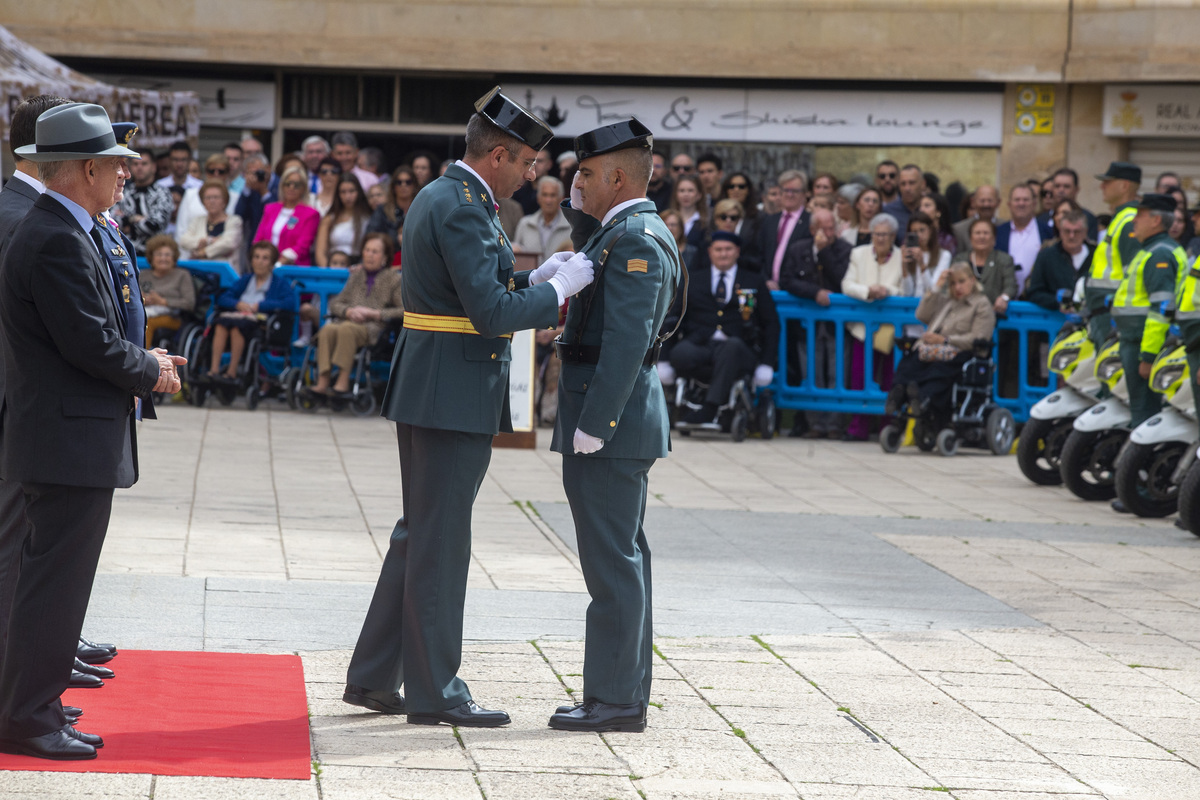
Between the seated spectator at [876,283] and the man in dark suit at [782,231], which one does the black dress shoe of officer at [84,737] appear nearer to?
the seated spectator at [876,283]

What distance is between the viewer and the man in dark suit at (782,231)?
14414 millimetres

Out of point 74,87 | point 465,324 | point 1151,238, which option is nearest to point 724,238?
point 1151,238

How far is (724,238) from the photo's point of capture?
45.0 feet

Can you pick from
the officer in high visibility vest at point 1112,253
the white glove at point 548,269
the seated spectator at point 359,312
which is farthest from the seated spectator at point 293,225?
the white glove at point 548,269

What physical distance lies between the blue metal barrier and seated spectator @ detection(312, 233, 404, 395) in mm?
3410

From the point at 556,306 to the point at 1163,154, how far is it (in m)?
17.1

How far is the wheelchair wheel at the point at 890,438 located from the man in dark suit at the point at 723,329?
1.10 m

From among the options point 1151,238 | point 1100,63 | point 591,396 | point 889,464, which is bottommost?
point 889,464

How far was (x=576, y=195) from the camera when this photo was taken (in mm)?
5438

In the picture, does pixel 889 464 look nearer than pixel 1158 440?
No

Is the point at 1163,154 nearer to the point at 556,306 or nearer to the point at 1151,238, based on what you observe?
the point at 1151,238

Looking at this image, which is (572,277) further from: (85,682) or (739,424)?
(739,424)

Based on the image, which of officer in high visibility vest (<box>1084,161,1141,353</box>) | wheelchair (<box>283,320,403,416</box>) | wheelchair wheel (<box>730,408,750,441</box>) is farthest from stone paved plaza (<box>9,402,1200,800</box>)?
wheelchair (<box>283,320,403,416</box>)

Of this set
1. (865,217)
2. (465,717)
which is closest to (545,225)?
(865,217)
